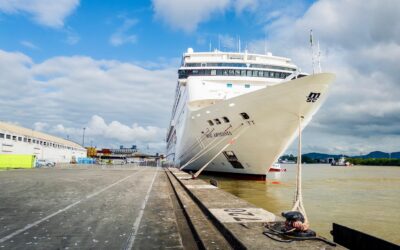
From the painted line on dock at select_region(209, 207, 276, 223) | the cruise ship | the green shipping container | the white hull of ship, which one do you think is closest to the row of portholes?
the cruise ship

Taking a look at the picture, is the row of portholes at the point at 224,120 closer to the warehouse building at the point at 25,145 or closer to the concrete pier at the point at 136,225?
the concrete pier at the point at 136,225

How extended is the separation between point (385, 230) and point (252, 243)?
6893mm

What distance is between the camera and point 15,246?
6.11 meters

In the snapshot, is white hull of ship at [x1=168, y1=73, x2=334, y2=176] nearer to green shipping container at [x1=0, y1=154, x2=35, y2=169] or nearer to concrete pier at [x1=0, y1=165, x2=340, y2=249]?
concrete pier at [x1=0, y1=165, x2=340, y2=249]

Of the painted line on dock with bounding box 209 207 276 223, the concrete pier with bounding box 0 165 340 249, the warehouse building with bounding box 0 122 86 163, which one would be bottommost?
the concrete pier with bounding box 0 165 340 249

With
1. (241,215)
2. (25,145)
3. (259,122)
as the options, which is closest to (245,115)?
(259,122)

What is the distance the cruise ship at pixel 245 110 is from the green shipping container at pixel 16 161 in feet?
80.5

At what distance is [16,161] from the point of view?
4462 cm

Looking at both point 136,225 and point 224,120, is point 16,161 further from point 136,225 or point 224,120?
point 136,225

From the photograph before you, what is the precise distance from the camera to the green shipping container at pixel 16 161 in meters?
41.7

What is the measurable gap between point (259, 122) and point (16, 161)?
123 ft

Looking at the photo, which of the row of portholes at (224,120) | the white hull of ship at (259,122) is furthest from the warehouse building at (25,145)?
the row of portholes at (224,120)

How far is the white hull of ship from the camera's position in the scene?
17641mm

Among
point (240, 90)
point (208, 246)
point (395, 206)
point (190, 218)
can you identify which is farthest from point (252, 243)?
point (240, 90)
